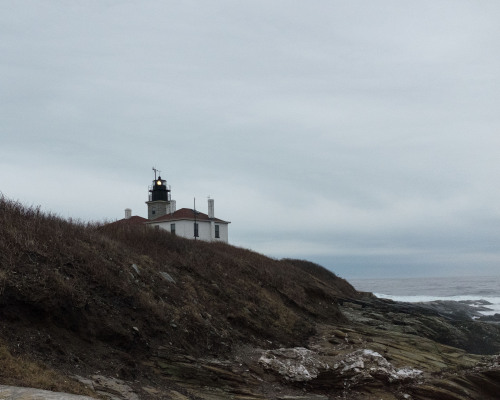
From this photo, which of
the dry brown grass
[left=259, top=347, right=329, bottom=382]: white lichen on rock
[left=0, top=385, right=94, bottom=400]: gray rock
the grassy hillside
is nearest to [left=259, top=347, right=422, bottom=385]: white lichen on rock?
[left=259, top=347, right=329, bottom=382]: white lichen on rock

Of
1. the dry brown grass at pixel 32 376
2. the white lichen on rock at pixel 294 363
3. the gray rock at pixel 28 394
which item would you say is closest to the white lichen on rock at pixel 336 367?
the white lichen on rock at pixel 294 363

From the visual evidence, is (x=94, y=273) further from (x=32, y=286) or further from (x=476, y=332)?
(x=476, y=332)

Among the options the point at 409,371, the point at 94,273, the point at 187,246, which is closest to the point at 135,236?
the point at 187,246

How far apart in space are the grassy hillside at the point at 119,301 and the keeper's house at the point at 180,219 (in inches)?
1019

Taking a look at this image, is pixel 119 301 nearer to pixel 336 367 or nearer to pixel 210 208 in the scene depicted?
pixel 336 367

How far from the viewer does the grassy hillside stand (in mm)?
9492

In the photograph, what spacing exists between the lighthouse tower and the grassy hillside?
31980 mm

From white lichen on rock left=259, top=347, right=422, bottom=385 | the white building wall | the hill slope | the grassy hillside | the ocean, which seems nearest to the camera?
the hill slope

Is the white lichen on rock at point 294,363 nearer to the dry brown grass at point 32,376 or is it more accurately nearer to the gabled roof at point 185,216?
the dry brown grass at point 32,376

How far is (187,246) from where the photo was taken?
2166 cm

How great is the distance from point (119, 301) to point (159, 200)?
137ft

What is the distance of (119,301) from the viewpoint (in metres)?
12.2

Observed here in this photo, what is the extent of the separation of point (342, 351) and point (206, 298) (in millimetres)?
5181

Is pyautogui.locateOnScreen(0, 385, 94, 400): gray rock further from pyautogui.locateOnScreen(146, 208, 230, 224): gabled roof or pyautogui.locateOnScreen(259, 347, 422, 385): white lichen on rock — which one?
pyautogui.locateOnScreen(146, 208, 230, 224): gabled roof
